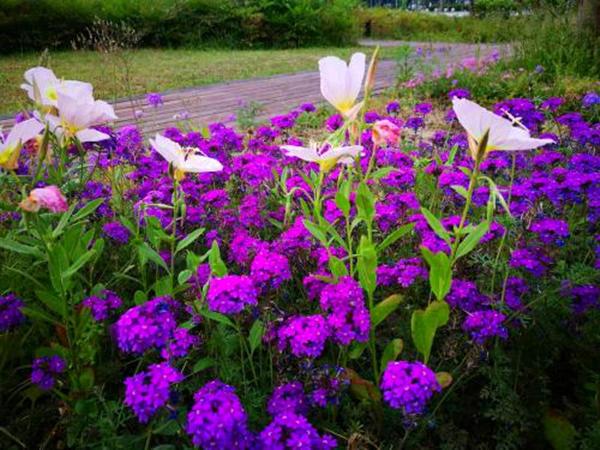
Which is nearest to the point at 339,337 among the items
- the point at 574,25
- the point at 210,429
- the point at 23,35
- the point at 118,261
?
the point at 210,429

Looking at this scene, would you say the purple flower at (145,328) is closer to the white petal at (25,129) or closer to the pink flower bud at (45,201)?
the pink flower bud at (45,201)

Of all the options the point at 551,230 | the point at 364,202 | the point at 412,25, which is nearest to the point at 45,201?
the point at 364,202

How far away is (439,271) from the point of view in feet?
4.38

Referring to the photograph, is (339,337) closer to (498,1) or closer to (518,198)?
(518,198)

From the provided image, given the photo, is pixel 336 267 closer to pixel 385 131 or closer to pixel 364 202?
pixel 364 202

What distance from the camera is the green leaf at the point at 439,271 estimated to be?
1317 mm

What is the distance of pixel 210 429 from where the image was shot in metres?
0.94

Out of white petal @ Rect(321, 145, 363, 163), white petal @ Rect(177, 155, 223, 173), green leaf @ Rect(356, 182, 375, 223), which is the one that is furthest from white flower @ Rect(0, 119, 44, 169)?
green leaf @ Rect(356, 182, 375, 223)

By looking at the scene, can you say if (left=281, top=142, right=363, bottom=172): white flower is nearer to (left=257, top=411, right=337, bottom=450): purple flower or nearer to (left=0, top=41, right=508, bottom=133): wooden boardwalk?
(left=257, top=411, right=337, bottom=450): purple flower

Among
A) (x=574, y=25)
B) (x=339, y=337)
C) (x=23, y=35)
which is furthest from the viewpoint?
(x=23, y=35)

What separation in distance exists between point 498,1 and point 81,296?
22549 millimetres

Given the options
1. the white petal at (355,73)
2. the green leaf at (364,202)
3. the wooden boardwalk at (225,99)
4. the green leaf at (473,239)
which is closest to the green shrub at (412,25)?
the wooden boardwalk at (225,99)

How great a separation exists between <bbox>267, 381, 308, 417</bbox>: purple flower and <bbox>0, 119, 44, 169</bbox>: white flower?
0.89 metres

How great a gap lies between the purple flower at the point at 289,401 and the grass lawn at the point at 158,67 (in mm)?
4778
